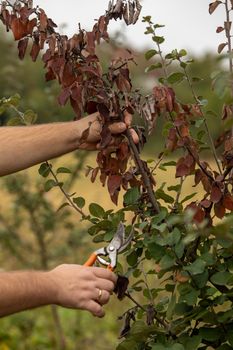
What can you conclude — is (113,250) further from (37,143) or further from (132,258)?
(37,143)

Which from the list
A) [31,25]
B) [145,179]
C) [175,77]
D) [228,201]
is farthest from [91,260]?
[31,25]

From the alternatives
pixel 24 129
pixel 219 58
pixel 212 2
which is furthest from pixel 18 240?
pixel 219 58

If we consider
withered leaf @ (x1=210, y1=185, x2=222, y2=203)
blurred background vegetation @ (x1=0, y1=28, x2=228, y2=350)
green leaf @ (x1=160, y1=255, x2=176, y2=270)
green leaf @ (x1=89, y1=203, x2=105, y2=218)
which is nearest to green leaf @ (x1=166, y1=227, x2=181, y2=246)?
green leaf @ (x1=160, y1=255, x2=176, y2=270)

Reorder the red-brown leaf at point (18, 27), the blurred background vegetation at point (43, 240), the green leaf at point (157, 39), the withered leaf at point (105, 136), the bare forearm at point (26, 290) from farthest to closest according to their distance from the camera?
the blurred background vegetation at point (43, 240)
the green leaf at point (157, 39)
the red-brown leaf at point (18, 27)
the withered leaf at point (105, 136)
the bare forearm at point (26, 290)

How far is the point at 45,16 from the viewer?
2.62 metres

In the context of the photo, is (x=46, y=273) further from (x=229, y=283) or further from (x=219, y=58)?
(x=219, y=58)

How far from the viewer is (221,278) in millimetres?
2410

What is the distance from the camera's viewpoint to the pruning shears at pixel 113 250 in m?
2.47

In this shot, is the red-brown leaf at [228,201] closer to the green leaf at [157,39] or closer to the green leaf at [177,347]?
the green leaf at [177,347]

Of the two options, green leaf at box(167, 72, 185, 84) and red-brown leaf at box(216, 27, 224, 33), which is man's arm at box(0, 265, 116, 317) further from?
red-brown leaf at box(216, 27, 224, 33)

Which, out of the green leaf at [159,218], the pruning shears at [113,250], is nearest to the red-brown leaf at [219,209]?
the green leaf at [159,218]

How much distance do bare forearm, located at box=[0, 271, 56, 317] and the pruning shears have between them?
0.63 ft

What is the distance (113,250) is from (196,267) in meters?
0.25

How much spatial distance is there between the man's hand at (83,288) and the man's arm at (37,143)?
1.73 feet
